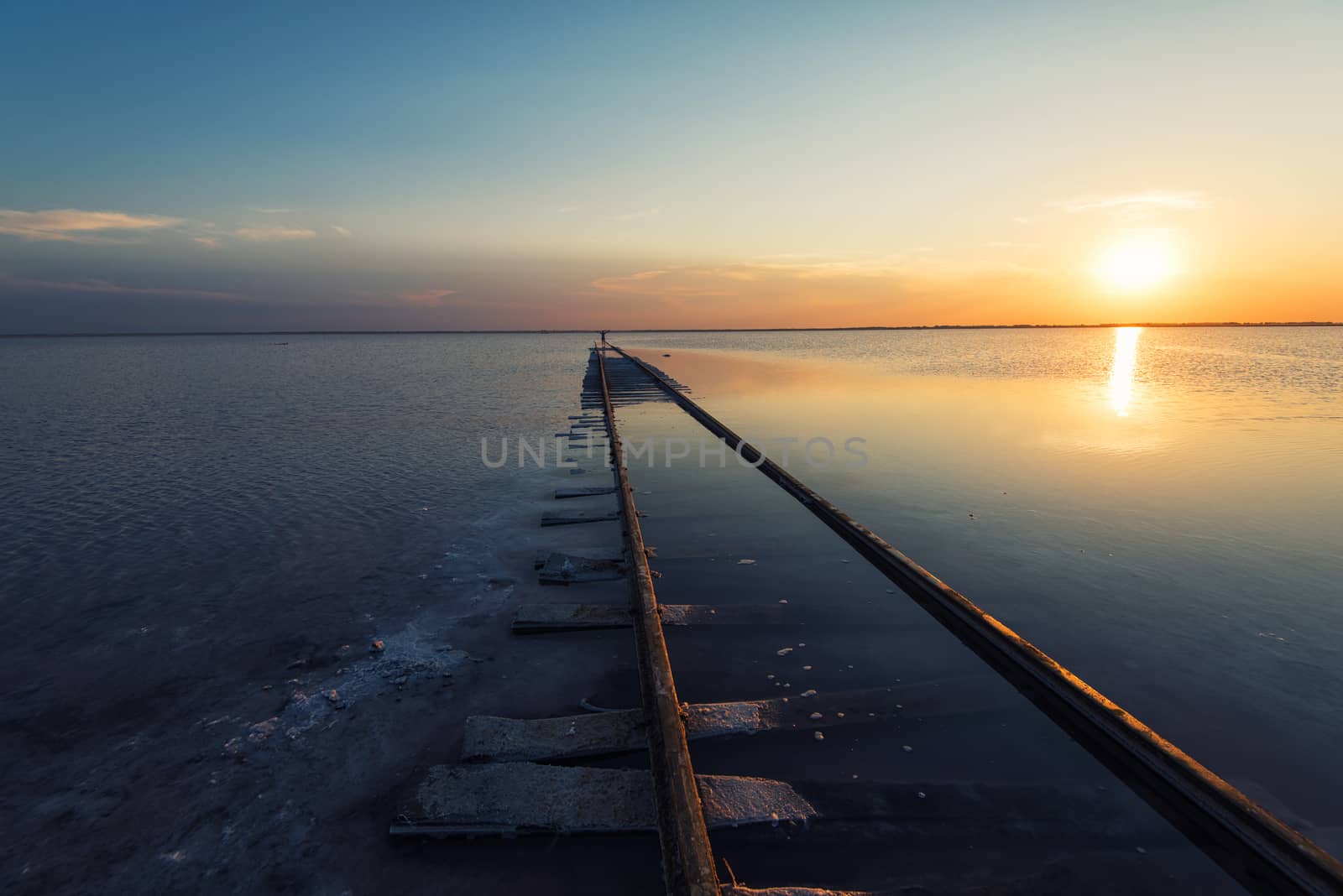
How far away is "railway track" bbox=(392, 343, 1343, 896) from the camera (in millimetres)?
2758

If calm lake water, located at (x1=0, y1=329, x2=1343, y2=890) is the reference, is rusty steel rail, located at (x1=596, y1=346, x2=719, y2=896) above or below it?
above

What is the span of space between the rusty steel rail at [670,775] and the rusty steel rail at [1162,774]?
7.98ft

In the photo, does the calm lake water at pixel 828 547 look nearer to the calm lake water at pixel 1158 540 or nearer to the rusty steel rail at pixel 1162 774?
the calm lake water at pixel 1158 540

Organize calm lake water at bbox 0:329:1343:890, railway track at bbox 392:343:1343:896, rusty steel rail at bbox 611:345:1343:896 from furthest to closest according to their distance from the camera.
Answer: calm lake water at bbox 0:329:1343:890
railway track at bbox 392:343:1343:896
rusty steel rail at bbox 611:345:1343:896

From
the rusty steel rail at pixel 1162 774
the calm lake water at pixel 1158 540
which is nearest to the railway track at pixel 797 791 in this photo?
the rusty steel rail at pixel 1162 774

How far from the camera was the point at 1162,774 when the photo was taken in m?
3.24

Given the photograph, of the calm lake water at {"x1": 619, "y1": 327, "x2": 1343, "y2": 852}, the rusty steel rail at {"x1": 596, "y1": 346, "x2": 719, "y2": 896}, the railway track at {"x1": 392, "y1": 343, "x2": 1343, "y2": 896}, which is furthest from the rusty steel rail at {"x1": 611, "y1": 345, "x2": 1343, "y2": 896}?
the rusty steel rail at {"x1": 596, "y1": 346, "x2": 719, "y2": 896}

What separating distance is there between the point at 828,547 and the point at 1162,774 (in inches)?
174

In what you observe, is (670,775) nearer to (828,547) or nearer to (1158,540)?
(828,547)

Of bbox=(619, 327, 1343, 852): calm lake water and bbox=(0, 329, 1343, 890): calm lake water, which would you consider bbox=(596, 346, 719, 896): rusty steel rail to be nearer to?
bbox=(0, 329, 1343, 890): calm lake water

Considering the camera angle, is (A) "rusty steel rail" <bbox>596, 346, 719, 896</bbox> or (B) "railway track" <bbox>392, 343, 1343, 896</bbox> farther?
(B) "railway track" <bbox>392, 343, 1343, 896</bbox>

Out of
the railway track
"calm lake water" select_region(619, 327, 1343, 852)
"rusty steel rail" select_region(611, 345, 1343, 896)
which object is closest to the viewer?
"rusty steel rail" select_region(611, 345, 1343, 896)

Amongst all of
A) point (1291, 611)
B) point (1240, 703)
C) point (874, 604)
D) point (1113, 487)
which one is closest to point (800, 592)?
point (874, 604)

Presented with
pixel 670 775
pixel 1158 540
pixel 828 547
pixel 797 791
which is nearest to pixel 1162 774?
pixel 797 791
